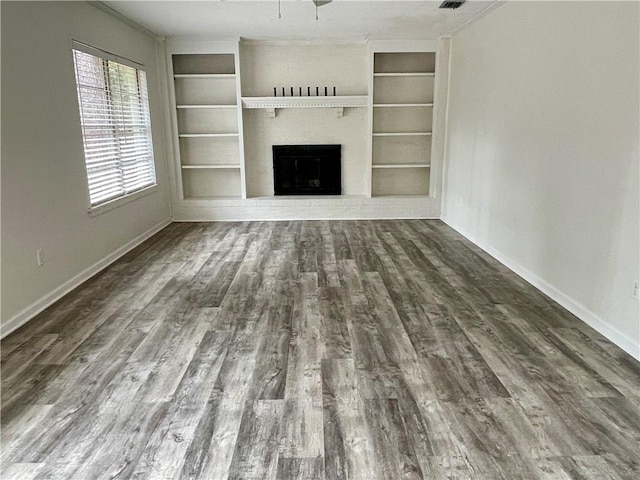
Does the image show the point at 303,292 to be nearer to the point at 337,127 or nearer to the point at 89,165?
the point at 89,165

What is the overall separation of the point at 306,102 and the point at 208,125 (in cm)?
152

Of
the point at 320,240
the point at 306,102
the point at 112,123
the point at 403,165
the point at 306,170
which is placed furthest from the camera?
the point at 306,170

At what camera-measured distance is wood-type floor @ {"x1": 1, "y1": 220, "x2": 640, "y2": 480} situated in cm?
184

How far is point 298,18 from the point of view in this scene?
504 cm

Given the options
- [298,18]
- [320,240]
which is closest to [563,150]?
[320,240]

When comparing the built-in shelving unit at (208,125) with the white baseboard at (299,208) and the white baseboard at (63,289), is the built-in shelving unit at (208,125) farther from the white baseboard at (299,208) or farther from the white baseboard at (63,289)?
the white baseboard at (63,289)

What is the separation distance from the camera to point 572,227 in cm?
331

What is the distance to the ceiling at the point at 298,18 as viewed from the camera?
4473 millimetres

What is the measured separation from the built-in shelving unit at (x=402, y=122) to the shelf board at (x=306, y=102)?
299mm

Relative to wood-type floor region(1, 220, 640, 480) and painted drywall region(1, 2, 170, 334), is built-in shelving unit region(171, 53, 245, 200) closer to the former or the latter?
painted drywall region(1, 2, 170, 334)

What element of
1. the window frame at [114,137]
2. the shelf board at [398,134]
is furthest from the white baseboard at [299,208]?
the shelf board at [398,134]

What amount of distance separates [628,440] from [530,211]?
2363 mm

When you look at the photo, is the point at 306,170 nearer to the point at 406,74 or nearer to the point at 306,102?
the point at 306,102

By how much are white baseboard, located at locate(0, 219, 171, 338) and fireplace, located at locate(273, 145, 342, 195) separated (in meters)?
2.26
